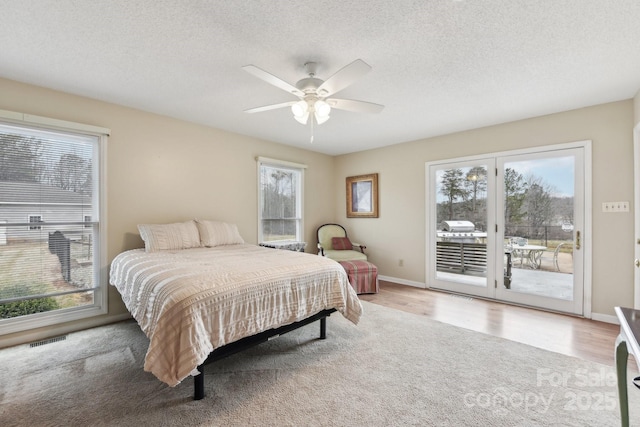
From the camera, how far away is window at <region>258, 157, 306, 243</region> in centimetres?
470

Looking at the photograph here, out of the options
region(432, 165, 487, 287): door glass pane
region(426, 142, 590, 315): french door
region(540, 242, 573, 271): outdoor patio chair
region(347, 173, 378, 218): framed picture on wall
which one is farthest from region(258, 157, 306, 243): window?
region(540, 242, 573, 271): outdoor patio chair

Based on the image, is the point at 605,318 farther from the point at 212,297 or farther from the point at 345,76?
the point at 212,297

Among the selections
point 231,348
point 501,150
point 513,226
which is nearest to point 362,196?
point 501,150

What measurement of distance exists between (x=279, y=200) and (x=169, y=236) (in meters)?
2.10

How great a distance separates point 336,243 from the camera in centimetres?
529

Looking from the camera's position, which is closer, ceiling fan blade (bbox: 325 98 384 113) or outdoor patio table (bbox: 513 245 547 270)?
ceiling fan blade (bbox: 325 98 384 113)

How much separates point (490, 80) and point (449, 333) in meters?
2.48

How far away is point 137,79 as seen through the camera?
103 inches

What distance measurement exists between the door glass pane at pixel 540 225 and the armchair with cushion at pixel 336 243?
222 cm

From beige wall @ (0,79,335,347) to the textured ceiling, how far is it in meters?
0.20

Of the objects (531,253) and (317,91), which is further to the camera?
(531,253)

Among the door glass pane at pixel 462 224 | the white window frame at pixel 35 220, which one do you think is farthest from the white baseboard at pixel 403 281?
the white window frame at pixel 35 220

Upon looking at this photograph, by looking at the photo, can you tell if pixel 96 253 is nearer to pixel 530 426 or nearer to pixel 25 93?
pixel 25 93

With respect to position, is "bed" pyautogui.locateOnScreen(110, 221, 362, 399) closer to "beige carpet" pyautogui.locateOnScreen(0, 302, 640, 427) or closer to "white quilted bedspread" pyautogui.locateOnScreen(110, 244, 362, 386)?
"white quilted bedspread" pyautogui.locateOnScreen(110, 244, 362, 386)
